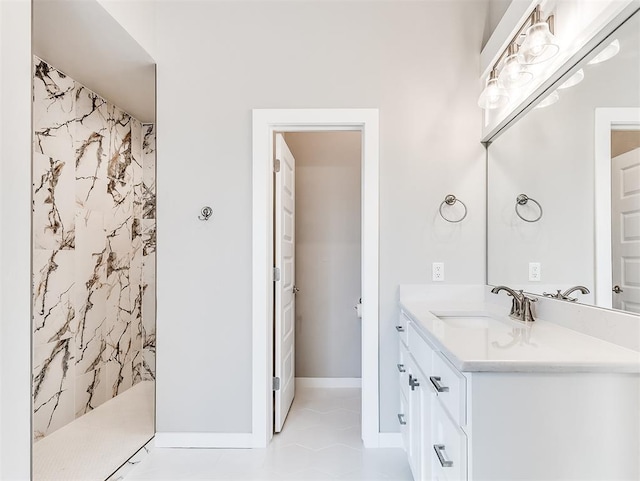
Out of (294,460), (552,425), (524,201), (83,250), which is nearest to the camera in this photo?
(552,425)

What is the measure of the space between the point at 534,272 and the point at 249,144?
5.76 ft

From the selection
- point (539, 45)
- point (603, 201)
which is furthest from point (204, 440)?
point (539, 45)

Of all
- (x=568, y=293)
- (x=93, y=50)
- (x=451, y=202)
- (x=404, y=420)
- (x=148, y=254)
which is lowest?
(x=404, y=420)

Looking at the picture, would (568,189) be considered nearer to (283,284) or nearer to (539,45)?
(539,45)

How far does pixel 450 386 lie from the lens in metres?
1.25

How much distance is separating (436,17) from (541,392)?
2.23 metres

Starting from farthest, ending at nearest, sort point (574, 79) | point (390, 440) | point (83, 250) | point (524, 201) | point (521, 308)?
point (83, 250) < point (390, 440) < point (524, 201) < point (521, 308) < point (574, 79)

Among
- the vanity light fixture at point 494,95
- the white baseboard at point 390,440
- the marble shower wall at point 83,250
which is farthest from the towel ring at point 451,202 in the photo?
the marble shower wall at point 83,250

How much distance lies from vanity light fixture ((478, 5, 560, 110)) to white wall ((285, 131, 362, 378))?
5.00ft

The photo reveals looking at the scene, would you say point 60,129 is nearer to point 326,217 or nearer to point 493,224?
point 326,217

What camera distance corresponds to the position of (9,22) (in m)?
1.41

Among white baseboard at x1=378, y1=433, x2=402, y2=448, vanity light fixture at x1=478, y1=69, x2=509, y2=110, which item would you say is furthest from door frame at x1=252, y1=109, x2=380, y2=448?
vanity light fixture at x1=478, y1=69, x2=509, y2=110

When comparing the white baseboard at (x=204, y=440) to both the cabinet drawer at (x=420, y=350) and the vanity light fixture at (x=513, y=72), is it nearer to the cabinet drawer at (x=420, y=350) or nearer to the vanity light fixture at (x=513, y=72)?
the cabinet drawer at (x=420, y=350)

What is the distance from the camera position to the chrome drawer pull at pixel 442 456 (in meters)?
1.26
